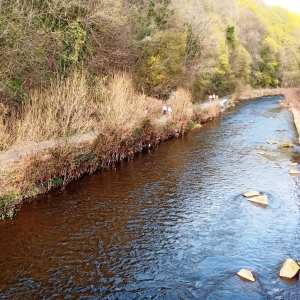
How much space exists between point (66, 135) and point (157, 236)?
7.03 m

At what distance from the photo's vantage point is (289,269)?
948 cm

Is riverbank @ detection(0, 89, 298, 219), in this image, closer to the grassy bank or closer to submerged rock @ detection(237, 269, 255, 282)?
the grassy bank

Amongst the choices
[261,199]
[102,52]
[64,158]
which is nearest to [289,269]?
[261,199]

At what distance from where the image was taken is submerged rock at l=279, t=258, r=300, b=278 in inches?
368

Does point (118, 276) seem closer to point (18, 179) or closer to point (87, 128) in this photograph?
point (18, 179)

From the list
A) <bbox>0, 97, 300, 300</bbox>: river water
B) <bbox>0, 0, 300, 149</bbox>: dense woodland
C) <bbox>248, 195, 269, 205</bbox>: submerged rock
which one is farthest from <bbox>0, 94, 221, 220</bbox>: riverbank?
<bbox>248, 195, 269, 205</bbox>: submerged rock

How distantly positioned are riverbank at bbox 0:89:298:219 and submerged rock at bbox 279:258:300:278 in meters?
9.50

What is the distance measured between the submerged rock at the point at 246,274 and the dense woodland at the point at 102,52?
952 cm

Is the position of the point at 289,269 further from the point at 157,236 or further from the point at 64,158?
the point at 64,158

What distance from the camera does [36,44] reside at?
18.4 m

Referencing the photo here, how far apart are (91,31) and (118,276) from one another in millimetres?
17967

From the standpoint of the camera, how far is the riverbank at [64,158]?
12.8 m

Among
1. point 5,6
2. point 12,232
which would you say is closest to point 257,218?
point 12,232

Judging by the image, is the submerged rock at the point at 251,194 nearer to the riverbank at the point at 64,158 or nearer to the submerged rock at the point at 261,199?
the submerged rock at the point at 261,199
